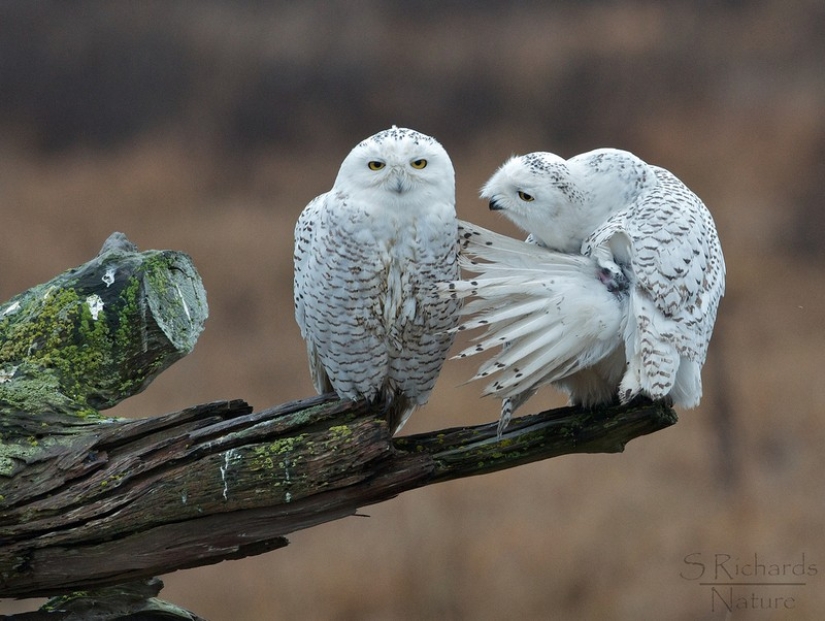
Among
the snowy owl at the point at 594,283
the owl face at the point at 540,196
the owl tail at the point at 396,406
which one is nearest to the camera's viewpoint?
the snowy owl at the point at 594,283

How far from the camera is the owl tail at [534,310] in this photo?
226 centimetres

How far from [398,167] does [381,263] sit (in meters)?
0.23

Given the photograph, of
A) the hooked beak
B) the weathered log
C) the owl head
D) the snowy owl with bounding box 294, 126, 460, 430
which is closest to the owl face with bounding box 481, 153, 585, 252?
the owl head

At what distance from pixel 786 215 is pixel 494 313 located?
9.90ft

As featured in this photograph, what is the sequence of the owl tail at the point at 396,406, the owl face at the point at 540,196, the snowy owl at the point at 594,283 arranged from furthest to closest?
the owl tail at the point at 396,406 → the owl face at the point at 540,196 → the snowy owl at the point at 594,283

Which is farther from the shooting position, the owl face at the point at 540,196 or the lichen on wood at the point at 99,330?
the lichen on wood at the point at 99,330

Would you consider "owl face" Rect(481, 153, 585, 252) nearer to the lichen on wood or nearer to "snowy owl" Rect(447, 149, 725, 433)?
"snowy owl" Rect(447, 149, 725, 433)

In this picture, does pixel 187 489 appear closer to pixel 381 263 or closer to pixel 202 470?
pixel 202 470

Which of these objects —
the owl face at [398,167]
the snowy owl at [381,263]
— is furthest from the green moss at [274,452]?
the owl face at [398,167]

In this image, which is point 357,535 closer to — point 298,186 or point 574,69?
point 298,186

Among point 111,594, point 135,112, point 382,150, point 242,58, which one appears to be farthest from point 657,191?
point 135,112

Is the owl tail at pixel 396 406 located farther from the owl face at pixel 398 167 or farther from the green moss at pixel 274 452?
the owl face at pixel 398 167

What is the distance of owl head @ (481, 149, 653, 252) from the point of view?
7.85ft

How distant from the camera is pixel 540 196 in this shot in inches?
94.0
